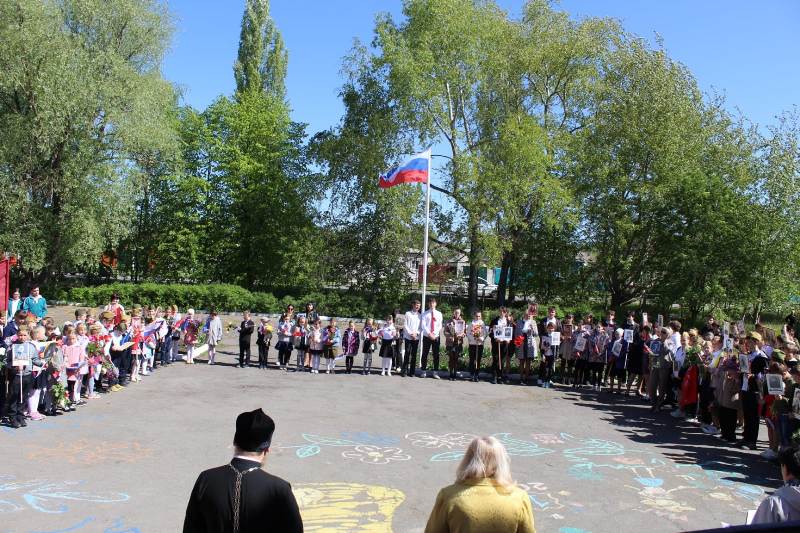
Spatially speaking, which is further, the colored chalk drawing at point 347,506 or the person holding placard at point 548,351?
the person holding placard at point 548,351

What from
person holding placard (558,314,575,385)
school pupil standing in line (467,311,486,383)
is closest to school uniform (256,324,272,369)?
school pupil standing in line (467,311,486,383)

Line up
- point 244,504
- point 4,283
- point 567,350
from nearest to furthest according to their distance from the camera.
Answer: point 244,504, point 4,283, point 567,350

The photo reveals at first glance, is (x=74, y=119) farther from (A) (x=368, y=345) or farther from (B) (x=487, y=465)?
(B) (x=487, y=465)

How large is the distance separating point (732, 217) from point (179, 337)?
2544cm

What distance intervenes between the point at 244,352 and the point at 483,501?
17.2 metres

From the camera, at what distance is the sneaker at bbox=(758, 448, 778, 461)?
36.9 feet

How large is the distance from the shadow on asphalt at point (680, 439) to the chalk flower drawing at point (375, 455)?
4555mm

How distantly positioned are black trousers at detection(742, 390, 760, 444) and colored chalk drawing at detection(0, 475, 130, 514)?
10711 millimetres

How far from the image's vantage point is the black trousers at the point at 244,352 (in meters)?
19.8

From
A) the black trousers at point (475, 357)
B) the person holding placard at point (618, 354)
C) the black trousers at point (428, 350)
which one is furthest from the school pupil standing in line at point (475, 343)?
the person holding placard at point (618, 354)

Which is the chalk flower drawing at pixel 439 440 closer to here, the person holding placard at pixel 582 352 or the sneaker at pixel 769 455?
the sneaker at pixel 769 455

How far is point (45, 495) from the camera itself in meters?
8.22

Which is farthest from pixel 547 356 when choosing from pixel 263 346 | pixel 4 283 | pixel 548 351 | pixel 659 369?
pixel 4 283

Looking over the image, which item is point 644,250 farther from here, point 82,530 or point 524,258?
point 82,530
